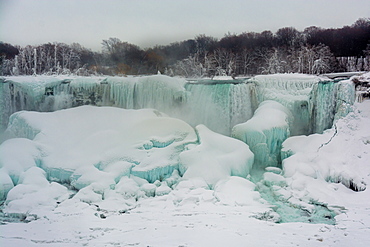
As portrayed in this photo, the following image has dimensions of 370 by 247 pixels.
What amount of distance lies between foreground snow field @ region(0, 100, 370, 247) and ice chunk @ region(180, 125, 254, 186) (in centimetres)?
5

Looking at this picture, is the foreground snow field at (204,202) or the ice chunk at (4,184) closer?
the foreground snow field at (204,202)

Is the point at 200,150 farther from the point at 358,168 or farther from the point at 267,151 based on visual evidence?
the point at 358,168

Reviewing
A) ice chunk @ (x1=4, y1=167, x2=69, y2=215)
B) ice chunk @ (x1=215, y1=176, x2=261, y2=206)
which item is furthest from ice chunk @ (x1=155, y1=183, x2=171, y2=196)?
ice chunk @ (x1=4, y1=167, x2=69, y2=215)

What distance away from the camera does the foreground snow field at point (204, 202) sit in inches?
138

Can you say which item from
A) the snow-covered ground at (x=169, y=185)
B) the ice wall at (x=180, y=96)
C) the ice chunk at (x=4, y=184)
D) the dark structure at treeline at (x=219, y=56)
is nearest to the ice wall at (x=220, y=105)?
the ice wall at (x=180, y=96)

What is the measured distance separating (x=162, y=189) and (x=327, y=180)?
10.2 feet

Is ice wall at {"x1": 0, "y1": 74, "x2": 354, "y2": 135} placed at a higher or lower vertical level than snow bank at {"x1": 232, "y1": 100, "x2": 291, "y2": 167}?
higher

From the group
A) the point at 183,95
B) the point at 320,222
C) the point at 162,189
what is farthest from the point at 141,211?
the point at 183,95

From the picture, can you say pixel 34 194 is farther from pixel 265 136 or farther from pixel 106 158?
pixel 265 136

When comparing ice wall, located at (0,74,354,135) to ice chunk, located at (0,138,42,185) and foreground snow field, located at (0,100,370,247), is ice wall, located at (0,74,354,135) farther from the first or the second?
ice chunk, located at (0,138,42,185)

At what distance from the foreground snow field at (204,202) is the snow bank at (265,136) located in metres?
0.26

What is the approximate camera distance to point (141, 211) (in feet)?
14.6

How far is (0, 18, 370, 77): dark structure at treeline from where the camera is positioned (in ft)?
42.3

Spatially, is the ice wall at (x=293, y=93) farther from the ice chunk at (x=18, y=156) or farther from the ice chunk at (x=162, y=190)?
the ice chunk at (x=18, y=156)
